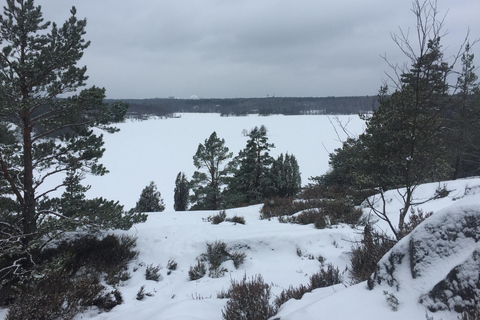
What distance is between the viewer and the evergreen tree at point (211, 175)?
1842 centimetres

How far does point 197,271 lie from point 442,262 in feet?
16.5

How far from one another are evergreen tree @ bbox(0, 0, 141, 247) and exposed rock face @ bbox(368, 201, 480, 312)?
609 cm

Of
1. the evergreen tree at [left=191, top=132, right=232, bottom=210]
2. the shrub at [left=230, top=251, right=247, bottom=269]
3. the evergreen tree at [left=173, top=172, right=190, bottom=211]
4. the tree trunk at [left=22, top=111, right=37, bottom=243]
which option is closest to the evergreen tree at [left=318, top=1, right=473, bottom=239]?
the shrub at [left=230, top=251, right=247, bottom=269]

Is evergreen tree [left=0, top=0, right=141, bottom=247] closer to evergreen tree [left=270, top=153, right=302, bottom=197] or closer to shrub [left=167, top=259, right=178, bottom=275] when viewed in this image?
shrub [left=167, top=259, right=178, bottom=275]

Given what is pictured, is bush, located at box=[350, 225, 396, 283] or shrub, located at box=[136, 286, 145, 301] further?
shrub, located at box=[136, 286, 145, 301]

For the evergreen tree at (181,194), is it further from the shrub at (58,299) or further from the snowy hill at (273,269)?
the shrub at (58,299)

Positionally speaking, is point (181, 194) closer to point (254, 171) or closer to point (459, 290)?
point (254, 171)

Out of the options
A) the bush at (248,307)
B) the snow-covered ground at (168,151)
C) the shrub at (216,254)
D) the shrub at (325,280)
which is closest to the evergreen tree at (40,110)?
the shrub at (216,254)

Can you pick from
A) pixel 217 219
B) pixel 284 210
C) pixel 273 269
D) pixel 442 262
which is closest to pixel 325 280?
pixel 273 269

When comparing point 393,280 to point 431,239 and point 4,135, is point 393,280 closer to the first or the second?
point 431,239

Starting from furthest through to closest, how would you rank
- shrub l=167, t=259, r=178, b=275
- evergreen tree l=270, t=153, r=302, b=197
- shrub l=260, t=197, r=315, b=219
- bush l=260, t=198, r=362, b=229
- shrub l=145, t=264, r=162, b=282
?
evergreen tree l=270, t=153, r=302, b=197 < shrub l=260, t=197, r=315, b=219 < bush l=260, t=198, r=362, b=229 < shrub l=167, t=259, r=178, b=275 < shrub l=145, t=264, r=162, b=282

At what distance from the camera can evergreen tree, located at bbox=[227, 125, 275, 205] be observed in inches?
775

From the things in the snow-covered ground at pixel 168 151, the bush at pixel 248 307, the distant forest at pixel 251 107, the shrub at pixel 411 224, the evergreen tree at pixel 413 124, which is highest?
the distant forest at pixel 251 107

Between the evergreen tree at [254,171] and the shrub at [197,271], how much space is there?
13.0m
